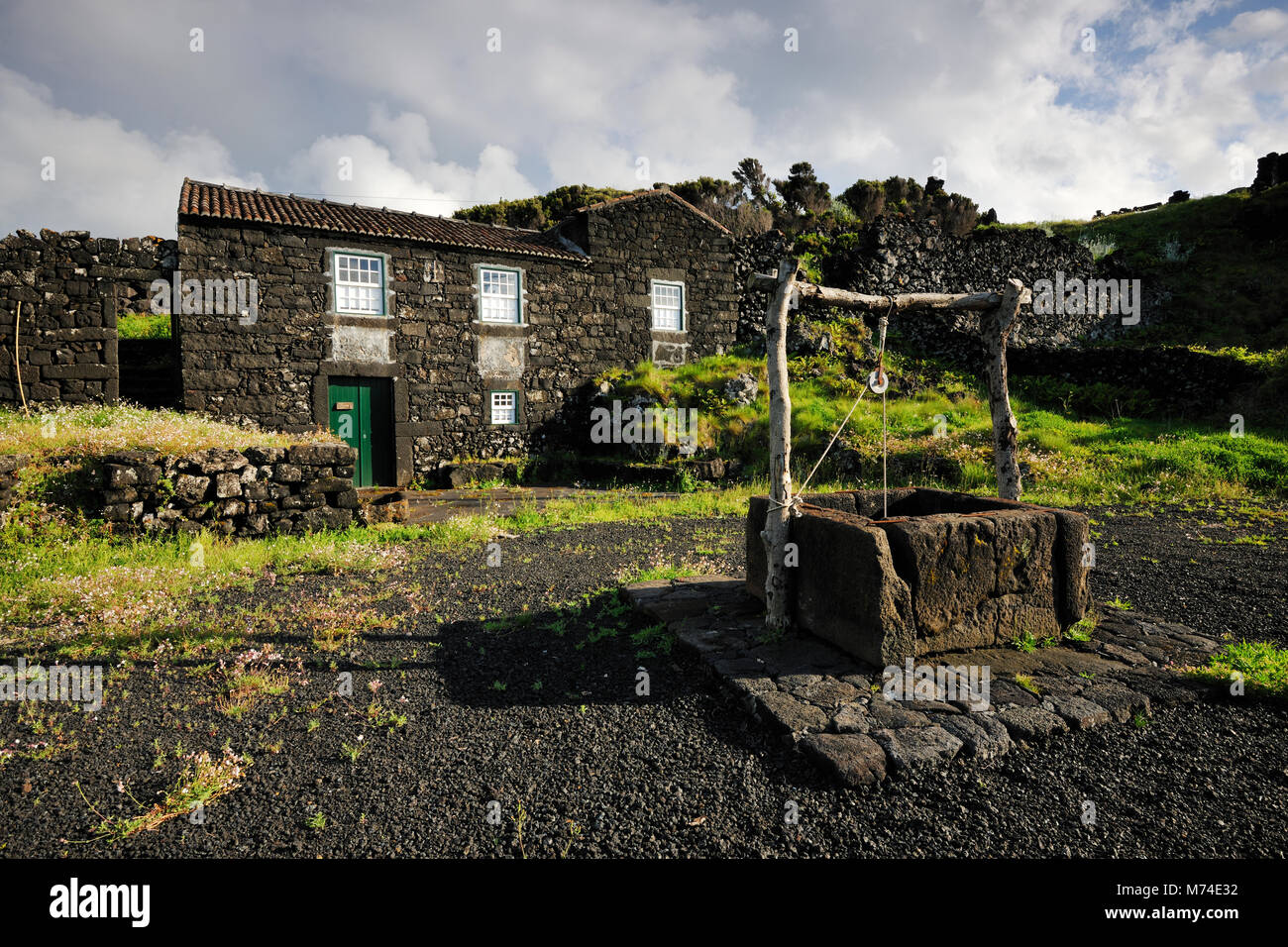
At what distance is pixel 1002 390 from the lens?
605cm

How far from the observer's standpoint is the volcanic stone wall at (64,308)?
11570 millimetres

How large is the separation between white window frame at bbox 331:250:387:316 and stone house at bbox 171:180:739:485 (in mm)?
Answer: 31

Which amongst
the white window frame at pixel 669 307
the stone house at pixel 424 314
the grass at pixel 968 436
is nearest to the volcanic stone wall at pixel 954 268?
the grass at pixel 968 436

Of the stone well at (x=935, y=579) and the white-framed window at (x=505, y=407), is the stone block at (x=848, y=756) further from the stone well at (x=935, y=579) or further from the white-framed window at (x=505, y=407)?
the white-framed window at (x=505, y=407)

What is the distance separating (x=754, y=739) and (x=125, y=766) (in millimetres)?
3286

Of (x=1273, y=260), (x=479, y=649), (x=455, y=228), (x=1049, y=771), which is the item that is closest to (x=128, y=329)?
(x=455, y=228)

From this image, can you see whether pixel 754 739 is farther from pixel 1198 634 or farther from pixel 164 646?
pixel 164 646

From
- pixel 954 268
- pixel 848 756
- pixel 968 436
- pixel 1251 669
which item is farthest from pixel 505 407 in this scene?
pixel 954 268

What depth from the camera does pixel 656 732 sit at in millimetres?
3680

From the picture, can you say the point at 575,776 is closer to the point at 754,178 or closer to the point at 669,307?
the point at 669,307

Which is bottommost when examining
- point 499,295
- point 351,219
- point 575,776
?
point 575,776

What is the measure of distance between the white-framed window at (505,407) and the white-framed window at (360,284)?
10.5 ft

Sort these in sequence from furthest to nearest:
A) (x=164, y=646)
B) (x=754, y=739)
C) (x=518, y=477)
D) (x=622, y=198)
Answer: (x=622, y=198), (x=518, y=477), (x=164, y=646), (x=754, y=739)

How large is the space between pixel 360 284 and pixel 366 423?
9.87 feet
